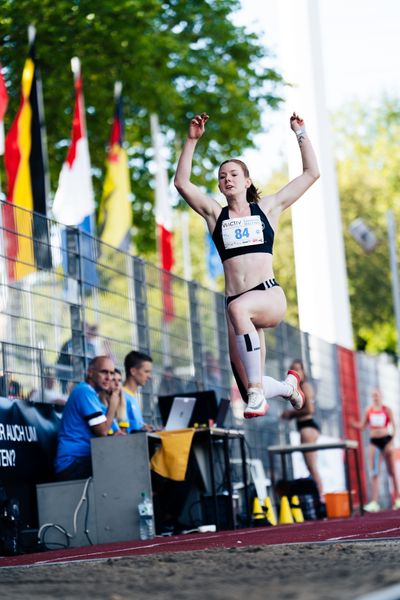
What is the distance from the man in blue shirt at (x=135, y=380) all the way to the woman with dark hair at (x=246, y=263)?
14.2 ft

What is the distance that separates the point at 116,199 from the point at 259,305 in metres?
19.2

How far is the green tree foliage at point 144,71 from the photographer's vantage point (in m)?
29.6

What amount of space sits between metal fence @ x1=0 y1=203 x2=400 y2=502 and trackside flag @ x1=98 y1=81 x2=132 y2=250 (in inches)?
284

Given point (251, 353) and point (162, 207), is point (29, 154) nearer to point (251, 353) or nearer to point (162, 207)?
point (162, 207)

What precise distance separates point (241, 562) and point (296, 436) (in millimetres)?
14004

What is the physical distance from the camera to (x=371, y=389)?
1062 inches

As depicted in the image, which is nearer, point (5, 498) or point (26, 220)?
point (5, 498)

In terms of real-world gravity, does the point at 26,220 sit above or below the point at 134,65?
below

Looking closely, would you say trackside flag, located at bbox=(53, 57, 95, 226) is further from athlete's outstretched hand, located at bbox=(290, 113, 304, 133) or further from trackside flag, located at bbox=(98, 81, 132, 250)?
athlete's outstretched hand, located at bbox=(290, 113, 304, 133)

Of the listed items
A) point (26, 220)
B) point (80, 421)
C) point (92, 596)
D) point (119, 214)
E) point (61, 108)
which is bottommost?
point (92, 596)

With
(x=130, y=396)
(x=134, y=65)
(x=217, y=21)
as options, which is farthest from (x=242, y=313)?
(x=217, y=21)

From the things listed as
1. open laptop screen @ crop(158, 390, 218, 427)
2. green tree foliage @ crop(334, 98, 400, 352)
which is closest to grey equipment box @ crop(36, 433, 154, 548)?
open laptop screen @ crop(158, 390, 218, 427)

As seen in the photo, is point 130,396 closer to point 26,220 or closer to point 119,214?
point 26,220

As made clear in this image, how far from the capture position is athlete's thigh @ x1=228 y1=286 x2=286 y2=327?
9328 mm
